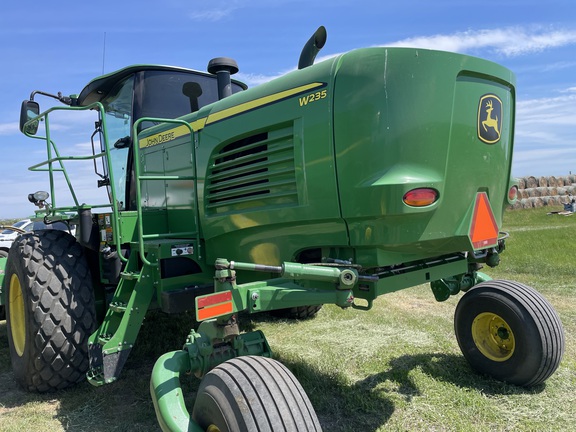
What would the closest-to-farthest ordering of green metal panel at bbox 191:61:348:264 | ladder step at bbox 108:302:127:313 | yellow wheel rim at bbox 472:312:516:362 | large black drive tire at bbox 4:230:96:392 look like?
green metal panel at bbox 191:61:348:264, ladder step at bbox 108:302:127:313, large black drive tire at bbox 4:230:96:392, yellow wheel rim at bbox 472:312:516:362

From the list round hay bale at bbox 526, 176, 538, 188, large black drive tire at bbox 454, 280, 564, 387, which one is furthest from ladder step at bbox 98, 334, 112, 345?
round hay bale at bbox 526, 176, 538, 188

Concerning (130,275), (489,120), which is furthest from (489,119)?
(130,275)

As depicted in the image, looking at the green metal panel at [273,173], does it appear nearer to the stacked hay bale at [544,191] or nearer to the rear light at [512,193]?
the rear light at [512,193]

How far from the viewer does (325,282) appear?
275cm

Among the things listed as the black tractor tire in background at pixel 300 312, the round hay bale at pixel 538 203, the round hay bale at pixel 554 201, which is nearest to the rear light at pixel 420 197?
the black tractor tire in background at pixel 300 312

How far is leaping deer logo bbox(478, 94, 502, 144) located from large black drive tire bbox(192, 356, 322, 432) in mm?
1751

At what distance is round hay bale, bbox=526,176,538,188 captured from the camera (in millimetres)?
20978

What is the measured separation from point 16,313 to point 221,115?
2.47m

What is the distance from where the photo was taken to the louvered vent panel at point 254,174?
2873 millimetres

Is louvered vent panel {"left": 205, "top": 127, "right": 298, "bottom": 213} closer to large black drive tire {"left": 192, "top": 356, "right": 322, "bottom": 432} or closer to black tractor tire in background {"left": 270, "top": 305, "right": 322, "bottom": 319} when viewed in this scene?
large black drive tire {"left": 192, "top": 356, "right": 322, "bottom": 432}

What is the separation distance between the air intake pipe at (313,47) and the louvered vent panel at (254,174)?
64 cm

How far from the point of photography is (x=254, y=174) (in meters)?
3.07

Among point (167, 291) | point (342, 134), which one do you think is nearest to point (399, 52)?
point (342, 134)

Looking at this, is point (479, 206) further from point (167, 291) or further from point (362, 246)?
point (167, 291)
